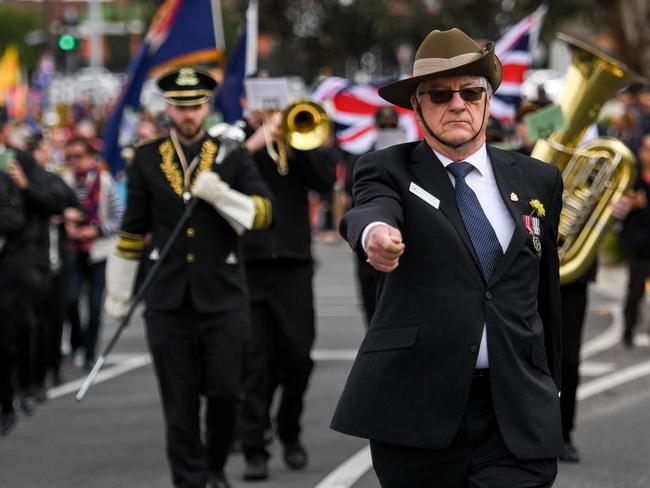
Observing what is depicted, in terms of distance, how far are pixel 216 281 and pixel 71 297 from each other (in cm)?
608

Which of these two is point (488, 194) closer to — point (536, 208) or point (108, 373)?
point (536, 208)

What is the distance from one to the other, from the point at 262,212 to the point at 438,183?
3.21 metres

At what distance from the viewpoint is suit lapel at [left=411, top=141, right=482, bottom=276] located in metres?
5.13

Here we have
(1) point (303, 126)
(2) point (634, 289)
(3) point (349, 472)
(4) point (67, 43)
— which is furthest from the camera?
(4) point (67, 43)

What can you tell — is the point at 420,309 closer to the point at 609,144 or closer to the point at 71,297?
the point at 609,144

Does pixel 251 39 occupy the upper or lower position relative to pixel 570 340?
upper

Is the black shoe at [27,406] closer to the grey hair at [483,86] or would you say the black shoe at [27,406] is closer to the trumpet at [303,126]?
the trumpet at [303,126]

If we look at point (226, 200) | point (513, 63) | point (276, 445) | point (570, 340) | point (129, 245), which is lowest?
point (276, 445)

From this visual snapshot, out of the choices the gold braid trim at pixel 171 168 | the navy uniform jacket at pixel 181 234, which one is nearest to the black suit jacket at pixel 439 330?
the navy uniform jacket at pixel 181 234

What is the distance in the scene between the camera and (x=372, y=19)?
98.7 ft

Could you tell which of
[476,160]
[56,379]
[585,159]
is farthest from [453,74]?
[56,379]

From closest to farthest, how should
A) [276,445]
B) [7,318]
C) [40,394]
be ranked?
[276,445] → [7,318] → [40,394]

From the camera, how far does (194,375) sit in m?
8.14

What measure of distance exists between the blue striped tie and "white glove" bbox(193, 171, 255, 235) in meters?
2.99
